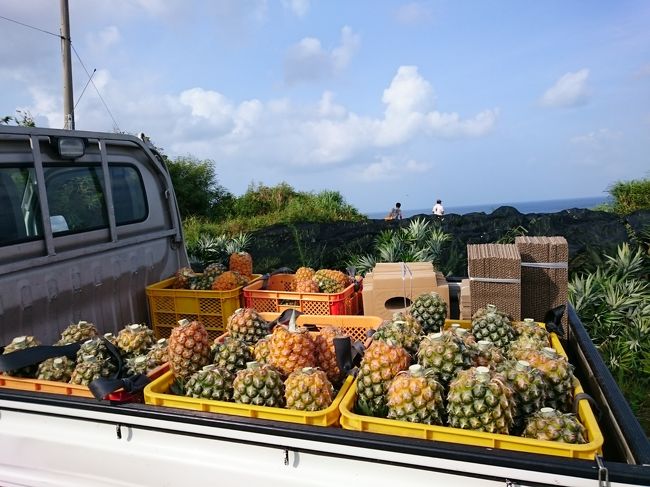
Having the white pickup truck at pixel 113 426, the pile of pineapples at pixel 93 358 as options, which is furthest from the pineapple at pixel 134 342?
the white pickup truck at pixel 113 426

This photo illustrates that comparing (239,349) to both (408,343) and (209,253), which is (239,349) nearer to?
(408,343)

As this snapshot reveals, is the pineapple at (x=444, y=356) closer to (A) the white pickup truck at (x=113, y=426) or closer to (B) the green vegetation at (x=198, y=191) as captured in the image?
(A) the white pickup truck at (x=113, y=426)

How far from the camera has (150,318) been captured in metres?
4.45

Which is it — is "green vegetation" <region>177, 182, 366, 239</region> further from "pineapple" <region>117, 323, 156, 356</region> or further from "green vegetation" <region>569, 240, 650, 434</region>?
"pineapple" <region>117, 323, 156, 356</region>

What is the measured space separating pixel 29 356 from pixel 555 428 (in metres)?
2.60

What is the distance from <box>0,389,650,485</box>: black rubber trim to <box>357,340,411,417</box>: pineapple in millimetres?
355

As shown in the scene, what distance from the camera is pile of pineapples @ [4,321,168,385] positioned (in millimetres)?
2672

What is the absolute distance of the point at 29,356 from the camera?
8.64 feet

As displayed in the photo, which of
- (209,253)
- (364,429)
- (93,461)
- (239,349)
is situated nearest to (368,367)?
(364,429)

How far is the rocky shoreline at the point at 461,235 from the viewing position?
27.3ft

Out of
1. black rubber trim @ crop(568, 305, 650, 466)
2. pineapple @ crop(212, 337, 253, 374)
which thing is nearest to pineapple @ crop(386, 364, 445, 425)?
black rubber trim @ crop(568, 305, 650, 466)

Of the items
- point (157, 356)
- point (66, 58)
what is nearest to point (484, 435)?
point (157, 356)

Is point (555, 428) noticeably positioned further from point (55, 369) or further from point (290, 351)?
point (55, 369)

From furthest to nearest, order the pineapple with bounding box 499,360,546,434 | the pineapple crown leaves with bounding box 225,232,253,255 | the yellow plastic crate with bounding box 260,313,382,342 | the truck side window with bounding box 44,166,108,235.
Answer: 1. the pineapple crown leaves with bounding box 225,232,253,255
2. the truck side window with bounding box 44,166,108,235
3. the yellow plastic crate with bounding box 260,313,382,342
4. the pineapple with bounding box 499,360,546,434
